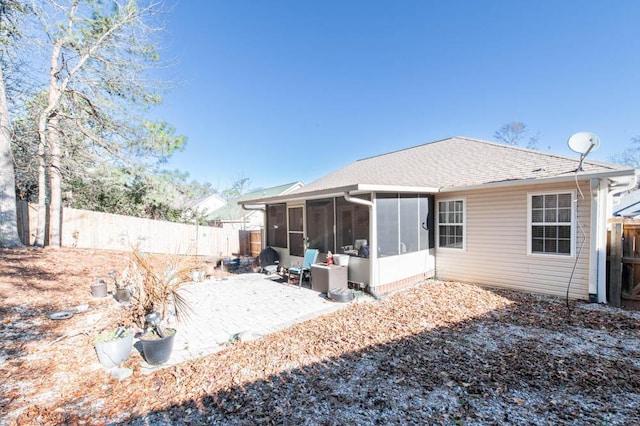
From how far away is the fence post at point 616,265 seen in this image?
5.30 metres

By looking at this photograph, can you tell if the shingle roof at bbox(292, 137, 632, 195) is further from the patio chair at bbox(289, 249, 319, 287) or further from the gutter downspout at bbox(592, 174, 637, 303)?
the patio chair at bbox(289, 249, 319, 287)

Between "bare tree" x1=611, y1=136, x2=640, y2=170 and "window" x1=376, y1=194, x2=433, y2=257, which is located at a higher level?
"bare tree" x1=611, y1=136, x2=640, y2=170

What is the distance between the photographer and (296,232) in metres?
8.59

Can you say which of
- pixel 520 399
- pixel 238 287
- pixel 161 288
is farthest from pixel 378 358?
pixel 238 287

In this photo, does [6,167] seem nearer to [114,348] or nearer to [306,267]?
[114,348]

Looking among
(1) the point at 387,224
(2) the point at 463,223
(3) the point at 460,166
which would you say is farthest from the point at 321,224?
(3) the point at 460,166

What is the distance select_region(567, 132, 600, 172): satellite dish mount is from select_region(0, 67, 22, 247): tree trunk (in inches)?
606

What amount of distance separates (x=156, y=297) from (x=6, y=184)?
9176 mm

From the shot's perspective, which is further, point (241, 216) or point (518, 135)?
point (241, 216)

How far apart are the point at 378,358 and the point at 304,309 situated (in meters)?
2.30

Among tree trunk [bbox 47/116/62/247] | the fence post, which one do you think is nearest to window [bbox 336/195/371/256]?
the fence post

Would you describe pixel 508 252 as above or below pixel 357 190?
below

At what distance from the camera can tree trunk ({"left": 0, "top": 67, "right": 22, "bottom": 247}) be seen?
26.9 feet

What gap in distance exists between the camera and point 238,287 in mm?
7418
